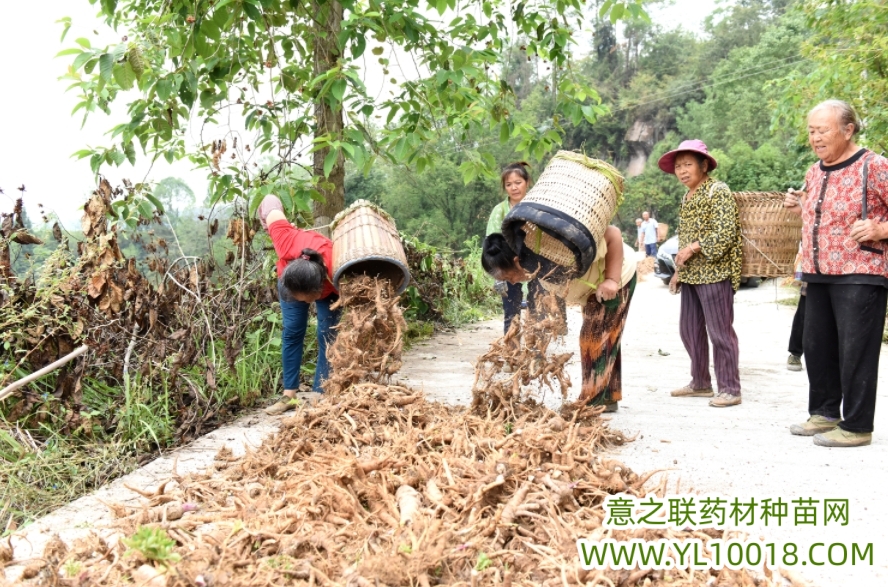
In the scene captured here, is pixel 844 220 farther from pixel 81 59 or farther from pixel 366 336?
pixel 81 59

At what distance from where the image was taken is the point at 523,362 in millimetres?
4094

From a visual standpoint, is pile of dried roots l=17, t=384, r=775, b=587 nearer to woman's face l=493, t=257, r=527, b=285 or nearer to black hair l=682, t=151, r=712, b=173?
woman's face l=493, t=257, r=527, b=285

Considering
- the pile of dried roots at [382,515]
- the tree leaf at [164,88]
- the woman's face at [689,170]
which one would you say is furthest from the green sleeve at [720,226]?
the tree leaf at [164,88]

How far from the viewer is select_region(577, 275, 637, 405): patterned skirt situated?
4.30m

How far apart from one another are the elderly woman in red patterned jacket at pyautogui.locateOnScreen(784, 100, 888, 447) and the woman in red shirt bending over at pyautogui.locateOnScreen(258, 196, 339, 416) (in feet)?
8.47

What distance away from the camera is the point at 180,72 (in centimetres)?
482

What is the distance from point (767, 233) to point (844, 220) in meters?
0.92

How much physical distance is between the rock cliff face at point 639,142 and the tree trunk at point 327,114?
3885cm

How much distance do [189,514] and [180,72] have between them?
295 centimetres

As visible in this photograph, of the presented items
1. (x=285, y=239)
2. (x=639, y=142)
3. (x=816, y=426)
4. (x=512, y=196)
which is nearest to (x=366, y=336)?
(x=285, y=239)

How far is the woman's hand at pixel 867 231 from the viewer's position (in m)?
3.58

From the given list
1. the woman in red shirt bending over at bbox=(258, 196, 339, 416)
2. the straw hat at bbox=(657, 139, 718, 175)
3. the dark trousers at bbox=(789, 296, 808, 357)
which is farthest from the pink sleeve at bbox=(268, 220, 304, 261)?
the dark trousers at bbox=(789, 296, 808, 357)

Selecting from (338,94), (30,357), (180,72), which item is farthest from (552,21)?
(30,357)

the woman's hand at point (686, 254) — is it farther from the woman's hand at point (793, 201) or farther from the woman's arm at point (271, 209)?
the woman's arm at point (271, 209)
